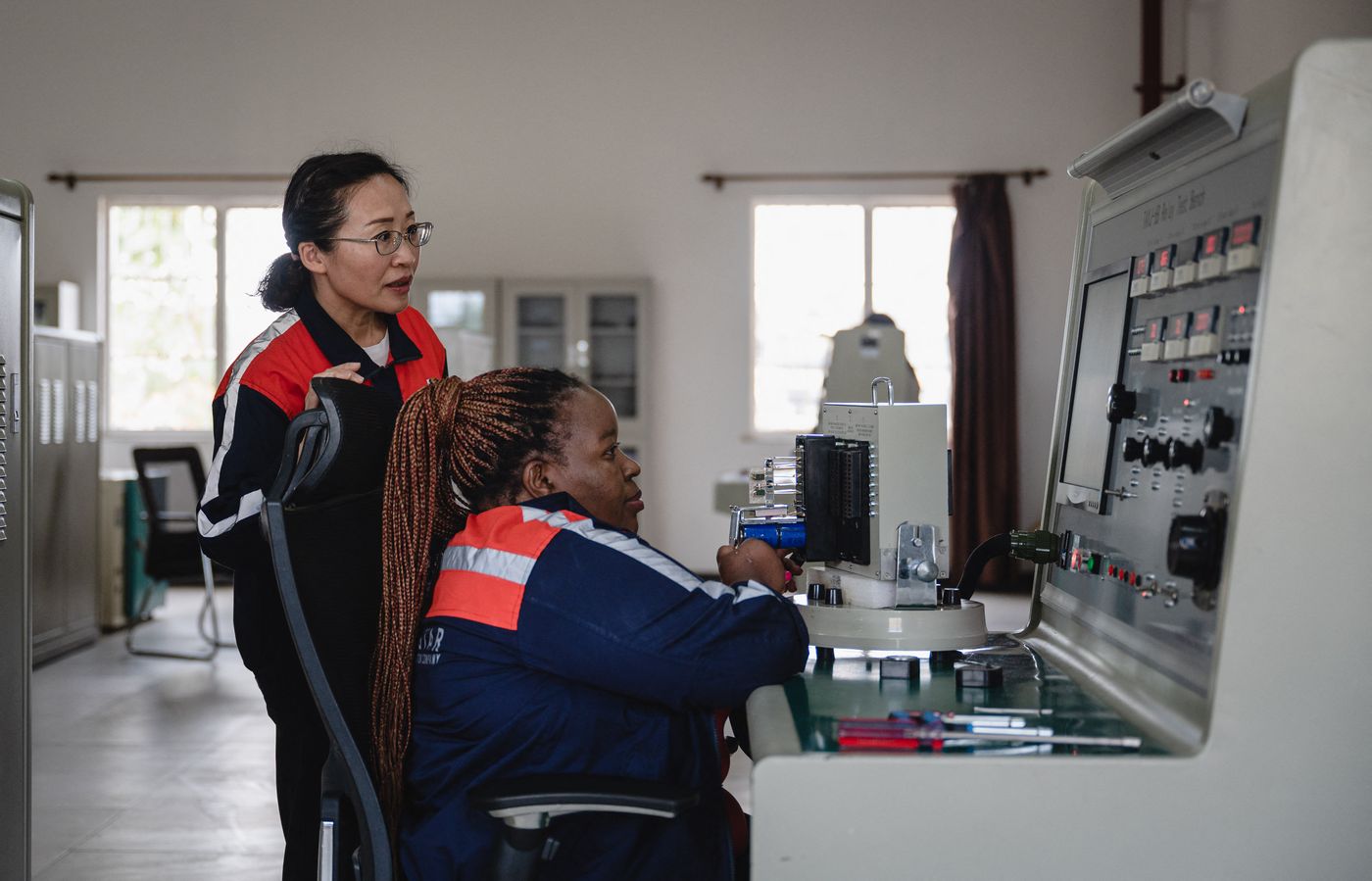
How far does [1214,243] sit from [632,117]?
6191mm

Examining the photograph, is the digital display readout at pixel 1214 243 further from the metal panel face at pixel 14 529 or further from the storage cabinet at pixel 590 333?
the storage cabinet at pixel 590 333

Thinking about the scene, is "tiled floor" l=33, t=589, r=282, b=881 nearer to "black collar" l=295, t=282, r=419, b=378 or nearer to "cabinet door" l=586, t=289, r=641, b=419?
"black collar" l=295, t=282, r=419, b=378

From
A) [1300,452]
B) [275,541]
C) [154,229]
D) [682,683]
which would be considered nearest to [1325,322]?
[1300,452]

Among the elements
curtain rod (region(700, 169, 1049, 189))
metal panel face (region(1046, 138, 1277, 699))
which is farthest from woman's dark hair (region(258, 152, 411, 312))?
curtain rod (region(700, 169, 1049, 189))

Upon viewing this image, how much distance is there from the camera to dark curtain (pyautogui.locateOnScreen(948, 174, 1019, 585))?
22.3 ft

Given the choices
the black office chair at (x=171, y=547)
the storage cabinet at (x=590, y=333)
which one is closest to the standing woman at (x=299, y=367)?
the black office chair at (x=171, y=547)

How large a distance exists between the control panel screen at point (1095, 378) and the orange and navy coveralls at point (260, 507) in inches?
38.5

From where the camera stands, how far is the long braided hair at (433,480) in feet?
4.19

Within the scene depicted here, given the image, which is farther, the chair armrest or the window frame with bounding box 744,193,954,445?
the window frame with bounding box 744,193,954,445

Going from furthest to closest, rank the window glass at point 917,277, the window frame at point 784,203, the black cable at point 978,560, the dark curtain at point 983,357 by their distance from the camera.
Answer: the window glass at point 917,277, the window frame at point 784,203, the dark curtain at point 983,357, the black cable at point 978,560

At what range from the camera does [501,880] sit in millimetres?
1183

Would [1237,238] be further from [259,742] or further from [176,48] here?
[176,48]

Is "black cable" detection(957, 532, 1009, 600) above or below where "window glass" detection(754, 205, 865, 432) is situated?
below

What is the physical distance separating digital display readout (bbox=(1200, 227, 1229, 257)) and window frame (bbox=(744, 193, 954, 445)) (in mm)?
5894
